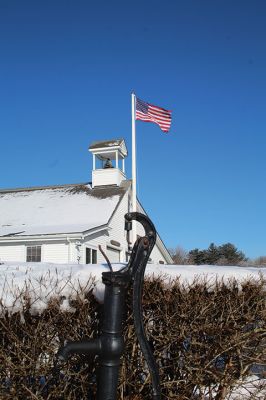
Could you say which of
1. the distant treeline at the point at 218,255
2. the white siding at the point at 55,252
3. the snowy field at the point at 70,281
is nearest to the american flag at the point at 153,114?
the white siding at the point at 55,252

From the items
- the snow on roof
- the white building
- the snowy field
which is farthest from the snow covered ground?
the snow on roof

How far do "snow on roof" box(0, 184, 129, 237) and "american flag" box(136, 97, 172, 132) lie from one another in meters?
4.00

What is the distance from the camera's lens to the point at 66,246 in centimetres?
1741

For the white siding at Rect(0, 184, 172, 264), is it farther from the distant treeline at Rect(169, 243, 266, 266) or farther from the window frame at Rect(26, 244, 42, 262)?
the distant treeline at Rect(169, 243, 266, 266)

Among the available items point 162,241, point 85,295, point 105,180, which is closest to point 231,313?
point 85,295

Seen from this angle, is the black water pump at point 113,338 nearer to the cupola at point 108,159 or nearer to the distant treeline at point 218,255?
the cupola at point 108,159

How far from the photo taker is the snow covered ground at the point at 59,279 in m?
2.88

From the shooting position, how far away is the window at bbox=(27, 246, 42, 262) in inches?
707

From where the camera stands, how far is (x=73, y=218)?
19062 millimetres

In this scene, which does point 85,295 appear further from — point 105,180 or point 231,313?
point 105,180

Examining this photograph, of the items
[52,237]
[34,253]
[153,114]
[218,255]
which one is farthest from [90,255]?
[218,255]

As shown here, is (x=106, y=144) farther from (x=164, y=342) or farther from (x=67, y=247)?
(x=164, y=342)

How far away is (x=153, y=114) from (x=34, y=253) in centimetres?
714

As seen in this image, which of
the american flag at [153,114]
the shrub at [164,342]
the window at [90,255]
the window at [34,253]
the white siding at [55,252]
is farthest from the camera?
the window at [90,255]
